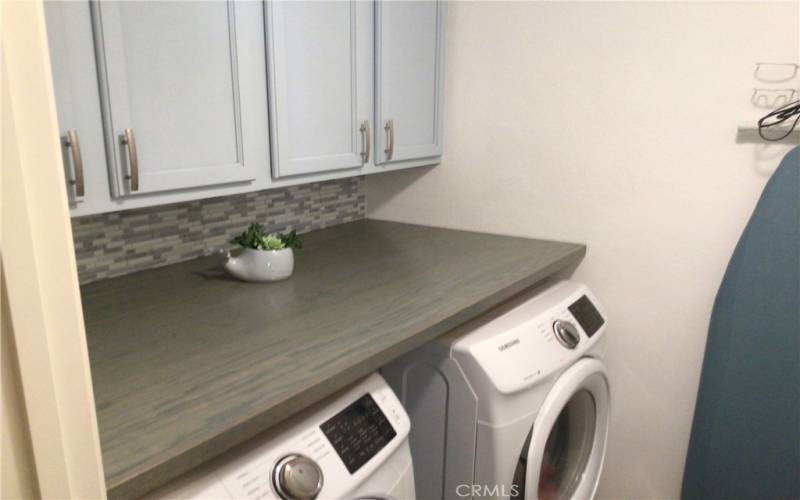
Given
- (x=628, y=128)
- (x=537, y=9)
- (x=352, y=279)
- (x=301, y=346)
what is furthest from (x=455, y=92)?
(x=301, y=346)

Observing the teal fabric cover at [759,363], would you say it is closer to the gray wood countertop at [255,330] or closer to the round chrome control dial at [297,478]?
the gray wood countertop at [255,330]

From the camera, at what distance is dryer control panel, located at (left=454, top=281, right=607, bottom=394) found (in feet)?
4.45

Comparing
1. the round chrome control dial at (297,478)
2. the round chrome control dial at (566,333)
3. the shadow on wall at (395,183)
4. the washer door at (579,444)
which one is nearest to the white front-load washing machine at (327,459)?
the round chrome control dial at (297,478)

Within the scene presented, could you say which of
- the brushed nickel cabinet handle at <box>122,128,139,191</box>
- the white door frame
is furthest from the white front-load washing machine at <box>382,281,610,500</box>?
the white door frame

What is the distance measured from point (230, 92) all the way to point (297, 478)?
0.85 metres

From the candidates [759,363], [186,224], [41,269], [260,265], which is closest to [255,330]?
[260,265]

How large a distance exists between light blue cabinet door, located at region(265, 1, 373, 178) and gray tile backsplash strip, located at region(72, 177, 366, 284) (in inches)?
15.2

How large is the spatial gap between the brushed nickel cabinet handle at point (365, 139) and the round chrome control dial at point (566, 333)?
0.71m

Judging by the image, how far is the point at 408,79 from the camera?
1.86m

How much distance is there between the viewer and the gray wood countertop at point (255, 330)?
0.83 meters

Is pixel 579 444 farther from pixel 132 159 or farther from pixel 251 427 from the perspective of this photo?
pixel 132 159

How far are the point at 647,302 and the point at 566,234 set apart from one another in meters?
0.32

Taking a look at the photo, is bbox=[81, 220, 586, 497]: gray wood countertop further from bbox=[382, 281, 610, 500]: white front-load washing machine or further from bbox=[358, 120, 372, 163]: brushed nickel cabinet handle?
bbox=[358, 120, 372, 163]: brushed nickel cabinet handle

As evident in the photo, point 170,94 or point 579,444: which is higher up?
point 170,94
